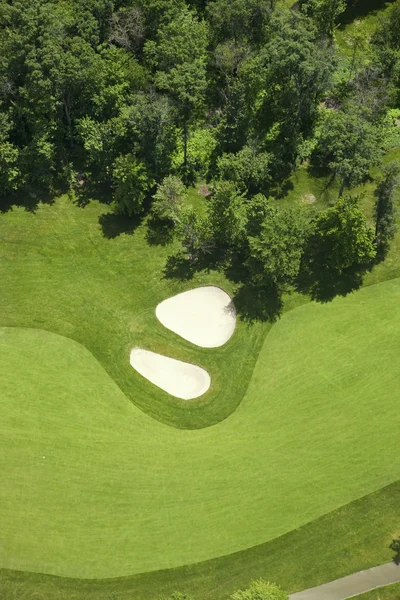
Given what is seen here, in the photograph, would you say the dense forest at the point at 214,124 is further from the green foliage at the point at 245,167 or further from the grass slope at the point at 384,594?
the grass slope at the point at 384,594

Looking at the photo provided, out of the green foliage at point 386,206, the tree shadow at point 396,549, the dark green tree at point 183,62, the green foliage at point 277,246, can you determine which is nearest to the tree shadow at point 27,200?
the dark green tree at point 183,62

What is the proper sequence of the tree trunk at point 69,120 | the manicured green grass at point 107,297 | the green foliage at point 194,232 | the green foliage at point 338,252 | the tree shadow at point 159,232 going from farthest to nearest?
the tree trunk at point 69,120 < the tree shadow at point 159,232 < the green foliage at point 194,232 < the green foliage at point 338,252 < the manicured green grass at point 107,297

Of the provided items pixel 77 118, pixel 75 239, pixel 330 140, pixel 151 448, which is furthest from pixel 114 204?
pixel 151 448

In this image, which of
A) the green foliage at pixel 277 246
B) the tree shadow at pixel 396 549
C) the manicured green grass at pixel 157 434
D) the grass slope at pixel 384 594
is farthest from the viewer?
the green foliage at pixel 277 246

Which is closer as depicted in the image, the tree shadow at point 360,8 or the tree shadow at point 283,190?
the tree shadow at point 283,190

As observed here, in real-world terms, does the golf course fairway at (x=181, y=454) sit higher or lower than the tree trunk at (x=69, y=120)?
lower

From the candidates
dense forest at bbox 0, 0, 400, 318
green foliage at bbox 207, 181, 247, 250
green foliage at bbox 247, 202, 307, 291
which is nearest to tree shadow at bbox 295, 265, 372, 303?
dense forest at bbox 0, 0, 400, 318

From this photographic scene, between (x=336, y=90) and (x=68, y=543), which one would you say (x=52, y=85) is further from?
(x=68, y=543)
